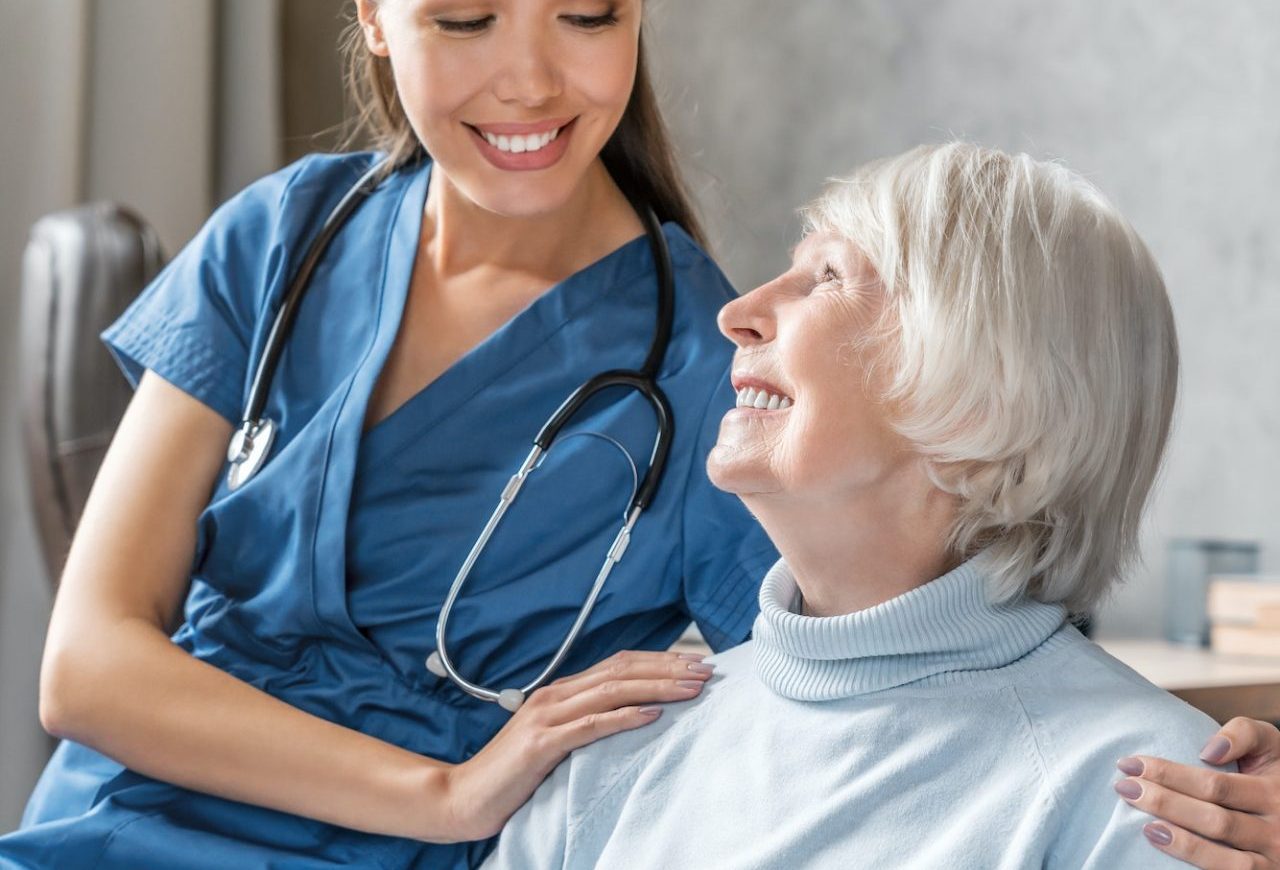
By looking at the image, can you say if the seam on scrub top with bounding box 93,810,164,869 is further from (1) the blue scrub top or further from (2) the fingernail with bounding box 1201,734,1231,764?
(2) the fingernail with bounding box 1201,734,1231,764

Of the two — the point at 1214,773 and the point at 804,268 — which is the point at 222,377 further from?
the point at 1214,773

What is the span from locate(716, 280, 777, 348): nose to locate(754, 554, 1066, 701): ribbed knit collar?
0.22 meters

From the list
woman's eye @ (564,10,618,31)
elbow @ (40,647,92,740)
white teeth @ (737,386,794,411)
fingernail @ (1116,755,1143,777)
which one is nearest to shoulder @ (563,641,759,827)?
white teeth @ (737,386,794,411)

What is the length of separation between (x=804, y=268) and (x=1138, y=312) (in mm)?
258

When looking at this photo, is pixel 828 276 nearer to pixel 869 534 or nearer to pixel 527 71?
pixel 869 534

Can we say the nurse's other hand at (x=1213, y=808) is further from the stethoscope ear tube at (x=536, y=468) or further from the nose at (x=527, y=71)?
the nose at (x=527, y=71)

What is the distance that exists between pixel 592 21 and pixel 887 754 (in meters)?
0.70

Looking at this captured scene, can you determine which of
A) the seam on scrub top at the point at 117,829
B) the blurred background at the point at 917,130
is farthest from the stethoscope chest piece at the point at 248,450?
the blurred background at the point at 917,130

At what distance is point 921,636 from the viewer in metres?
1.13

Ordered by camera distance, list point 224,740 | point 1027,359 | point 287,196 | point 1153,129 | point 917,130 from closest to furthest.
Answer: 1. point 1027,359
2. point 224,740
3. point 287,196
4. point 1153,129
5. point 917,130

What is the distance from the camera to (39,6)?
2.33 m

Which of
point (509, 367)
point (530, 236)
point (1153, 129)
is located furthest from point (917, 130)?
point (509, 367)

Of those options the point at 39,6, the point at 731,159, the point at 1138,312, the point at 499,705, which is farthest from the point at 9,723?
the point at 1138,312

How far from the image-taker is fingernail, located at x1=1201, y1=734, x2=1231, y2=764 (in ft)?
3.30
